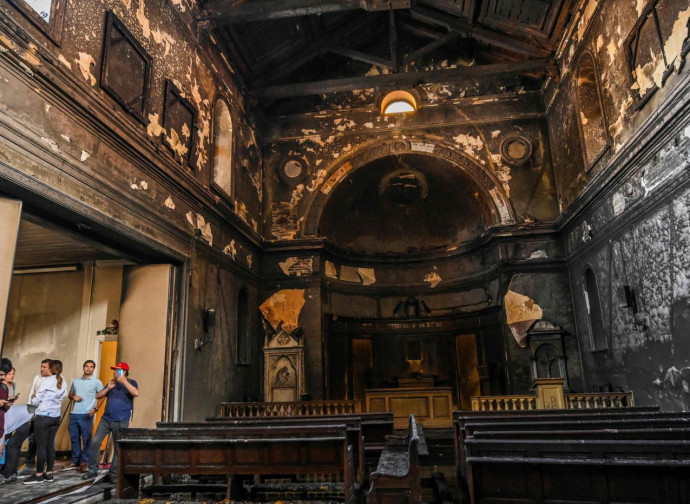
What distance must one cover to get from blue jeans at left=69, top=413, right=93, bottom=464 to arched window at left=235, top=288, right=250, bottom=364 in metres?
5.33

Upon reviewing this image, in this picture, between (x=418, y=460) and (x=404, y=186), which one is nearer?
(x=418, y=460)

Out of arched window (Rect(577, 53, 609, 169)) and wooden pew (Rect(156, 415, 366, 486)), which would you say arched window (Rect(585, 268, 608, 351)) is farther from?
wooden pew (Rect(156, 415, 366, 486))

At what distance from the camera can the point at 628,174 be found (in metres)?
10.1

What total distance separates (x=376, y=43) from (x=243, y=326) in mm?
10300

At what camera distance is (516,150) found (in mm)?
15656

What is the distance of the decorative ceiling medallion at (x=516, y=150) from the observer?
50.9ft

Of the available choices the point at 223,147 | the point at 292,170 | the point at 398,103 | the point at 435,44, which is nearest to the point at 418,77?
the point at 435,44

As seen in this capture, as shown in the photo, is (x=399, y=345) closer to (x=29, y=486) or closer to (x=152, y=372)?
(x=152, y=372)

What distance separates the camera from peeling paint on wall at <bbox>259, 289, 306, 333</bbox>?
15156 mm

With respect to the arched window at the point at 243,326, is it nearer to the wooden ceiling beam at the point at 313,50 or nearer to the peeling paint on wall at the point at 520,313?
the wooden ceiling beam at the point at 313,50

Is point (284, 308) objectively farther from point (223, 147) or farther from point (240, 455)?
point (240, 455)

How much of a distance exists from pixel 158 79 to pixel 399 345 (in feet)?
36.2

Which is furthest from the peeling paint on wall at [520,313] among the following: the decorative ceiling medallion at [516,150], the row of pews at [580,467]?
the row of pews at [580,467]

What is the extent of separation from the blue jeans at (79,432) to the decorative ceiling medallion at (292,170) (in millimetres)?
9592
